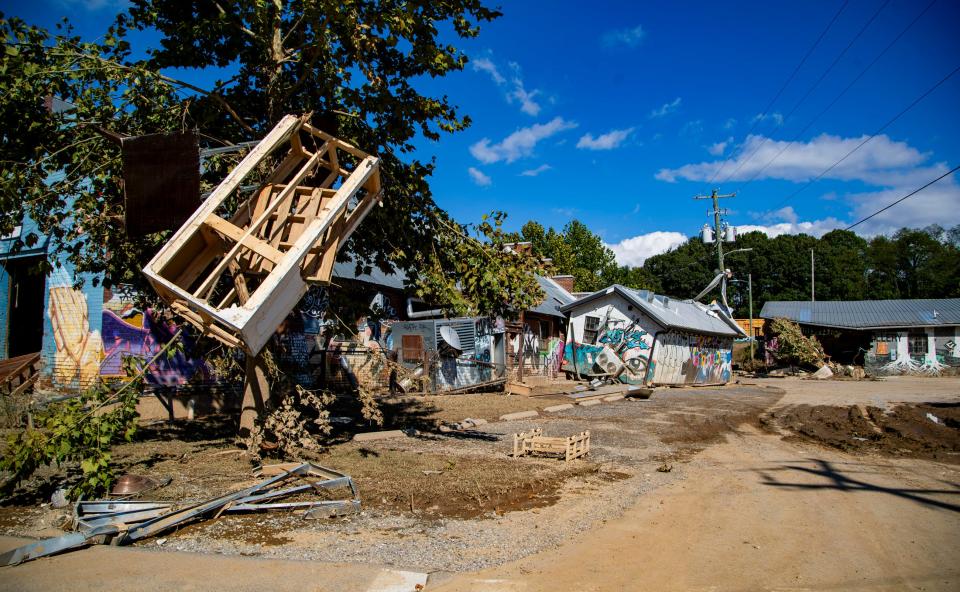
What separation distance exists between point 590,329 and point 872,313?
67.9ft

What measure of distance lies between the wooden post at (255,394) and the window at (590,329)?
2082cm

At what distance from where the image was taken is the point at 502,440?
36.1 feet

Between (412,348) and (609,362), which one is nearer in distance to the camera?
(412,348)

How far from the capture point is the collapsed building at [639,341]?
1016 inches

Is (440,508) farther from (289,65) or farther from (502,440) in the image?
(289,65)

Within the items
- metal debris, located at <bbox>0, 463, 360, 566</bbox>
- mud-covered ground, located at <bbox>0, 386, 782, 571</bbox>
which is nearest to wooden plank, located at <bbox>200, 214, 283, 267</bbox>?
metal debris, located at <bbox>0, 463, 360, 566</bbox>

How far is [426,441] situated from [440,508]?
3971 mm

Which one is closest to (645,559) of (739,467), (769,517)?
(769,517)

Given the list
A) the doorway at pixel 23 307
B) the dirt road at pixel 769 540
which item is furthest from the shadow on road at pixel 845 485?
the doorway at pixel 23 307

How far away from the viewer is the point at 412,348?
20359 millimetres

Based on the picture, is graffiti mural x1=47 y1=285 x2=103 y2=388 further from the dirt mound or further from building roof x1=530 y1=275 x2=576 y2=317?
the dirt mound

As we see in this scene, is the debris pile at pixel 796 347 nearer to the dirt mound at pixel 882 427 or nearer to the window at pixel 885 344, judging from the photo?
the window at pixel 885 344

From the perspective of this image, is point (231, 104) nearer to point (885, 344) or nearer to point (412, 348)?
point (412, 348)

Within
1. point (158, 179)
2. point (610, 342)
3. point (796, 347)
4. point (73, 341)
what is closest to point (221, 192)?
point (158, 179)
